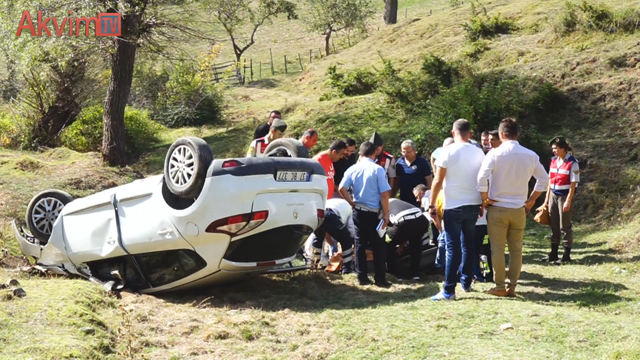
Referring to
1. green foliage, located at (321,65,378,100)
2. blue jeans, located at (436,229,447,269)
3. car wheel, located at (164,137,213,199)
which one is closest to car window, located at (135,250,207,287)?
car wheel, located at (164,137,213,199)

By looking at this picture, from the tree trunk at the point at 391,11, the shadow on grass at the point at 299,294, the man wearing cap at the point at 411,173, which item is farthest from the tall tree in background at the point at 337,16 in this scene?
the shadow on grass at the point at 299,294

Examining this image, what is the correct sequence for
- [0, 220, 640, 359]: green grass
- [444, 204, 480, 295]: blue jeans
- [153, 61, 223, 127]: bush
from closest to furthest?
[0, 220, 640, 359]: green grass → [444, 204, 480, 295]: blue jeans → [153, 61, 223, 127]: bush

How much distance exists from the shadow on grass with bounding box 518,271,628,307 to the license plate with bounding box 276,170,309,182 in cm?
269

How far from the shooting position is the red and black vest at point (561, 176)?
1023 cm

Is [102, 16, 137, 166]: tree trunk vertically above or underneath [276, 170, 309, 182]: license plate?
above

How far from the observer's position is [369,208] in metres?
8.38

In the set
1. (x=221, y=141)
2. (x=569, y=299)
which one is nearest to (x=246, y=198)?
(x=569, y=299)

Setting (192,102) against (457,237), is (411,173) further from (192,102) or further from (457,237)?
(192,102)

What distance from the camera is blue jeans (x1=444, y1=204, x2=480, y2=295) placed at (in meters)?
7.46

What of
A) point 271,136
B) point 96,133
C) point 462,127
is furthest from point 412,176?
point 96,133

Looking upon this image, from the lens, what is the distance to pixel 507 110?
15352 millimetres

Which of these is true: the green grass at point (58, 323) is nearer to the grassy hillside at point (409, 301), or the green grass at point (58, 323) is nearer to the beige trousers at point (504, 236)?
the grassy hillside at point (409, 301)

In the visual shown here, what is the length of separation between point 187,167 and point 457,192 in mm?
2744

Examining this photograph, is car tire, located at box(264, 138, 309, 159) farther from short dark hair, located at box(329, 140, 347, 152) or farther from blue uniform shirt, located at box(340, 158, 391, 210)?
short dark hair, located at box(329, 140, 347, 152)
